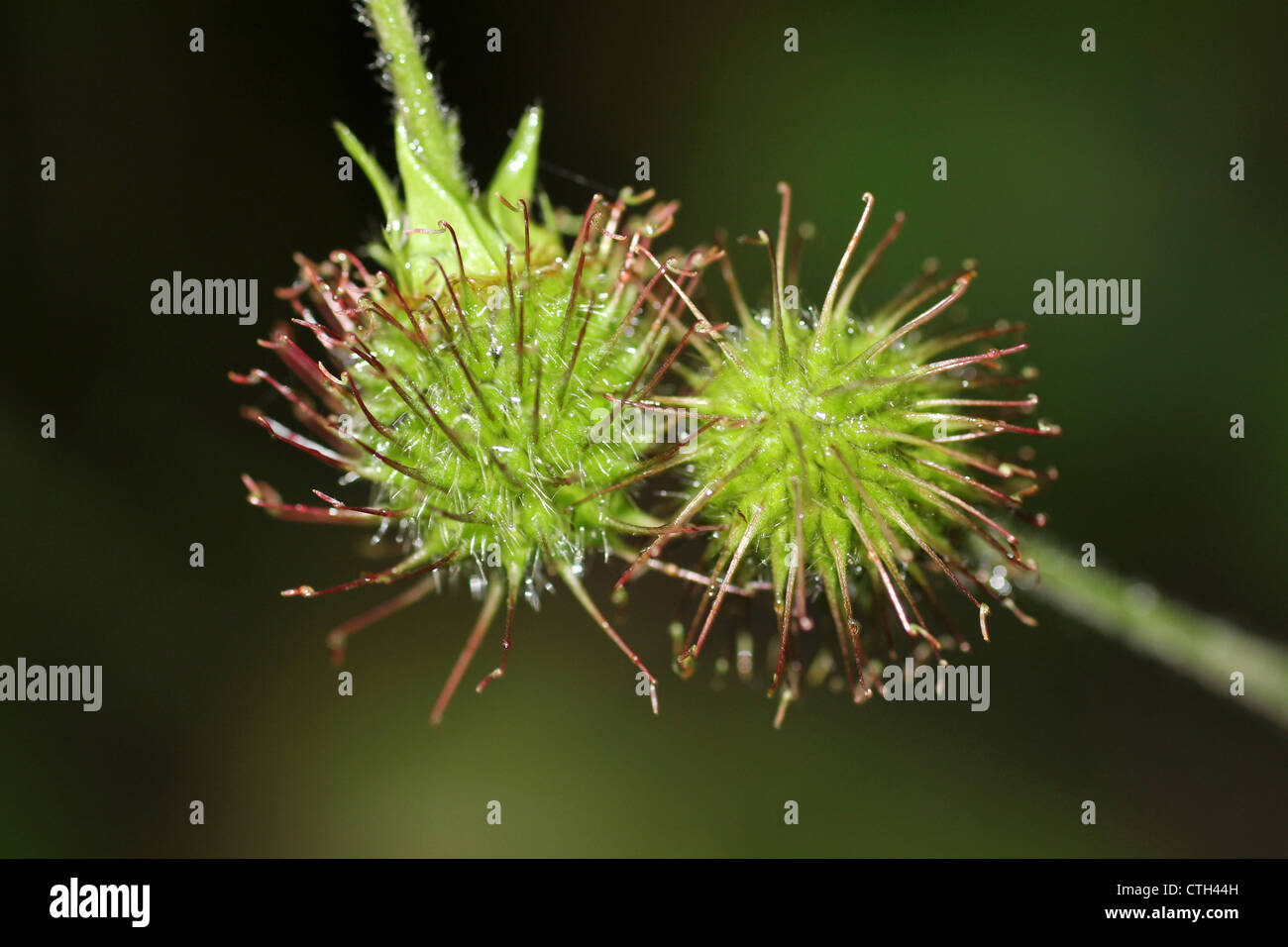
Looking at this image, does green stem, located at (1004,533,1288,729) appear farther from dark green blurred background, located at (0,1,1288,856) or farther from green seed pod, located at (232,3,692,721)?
green seed pod, located at (232,3,692,721)

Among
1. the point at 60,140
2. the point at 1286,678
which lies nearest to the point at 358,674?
the point at 60,140

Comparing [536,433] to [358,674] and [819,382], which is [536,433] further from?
[358,674]

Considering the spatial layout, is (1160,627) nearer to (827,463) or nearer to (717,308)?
(827,463)

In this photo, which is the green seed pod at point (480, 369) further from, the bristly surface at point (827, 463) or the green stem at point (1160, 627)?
the green stem at point (1160, 627)

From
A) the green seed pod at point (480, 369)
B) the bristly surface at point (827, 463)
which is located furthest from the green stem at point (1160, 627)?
the green seed pod at point (480, 369)

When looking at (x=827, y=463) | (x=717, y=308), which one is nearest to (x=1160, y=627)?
(x=827, y=463)

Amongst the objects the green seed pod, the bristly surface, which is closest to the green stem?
the bristly surface

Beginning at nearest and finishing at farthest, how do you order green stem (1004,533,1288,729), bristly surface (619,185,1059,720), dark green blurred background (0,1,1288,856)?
bristly surface (619,185,1059,720) < green stem (1004,533,1288,729) < dark green blurred background (0,1,1288,856)
